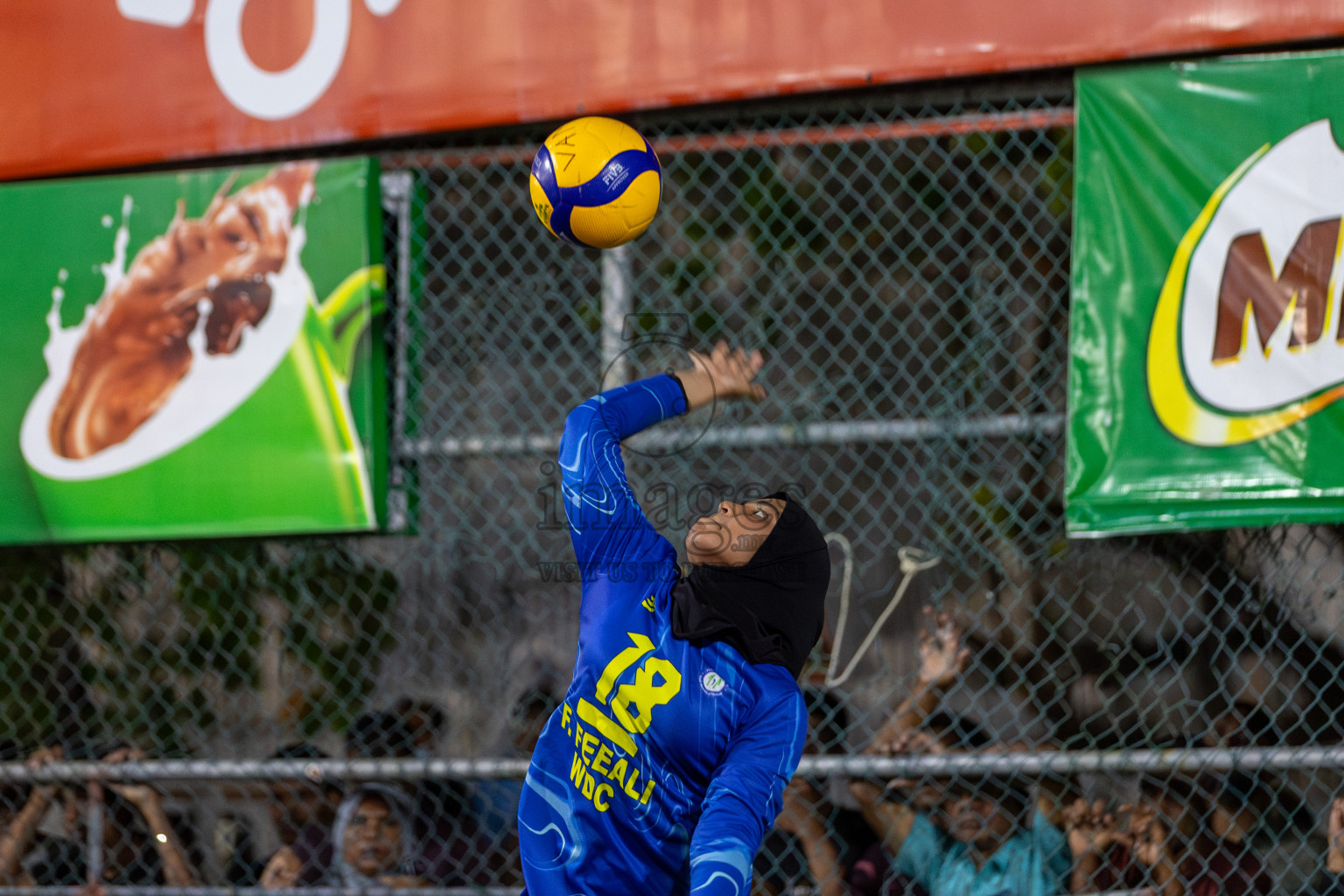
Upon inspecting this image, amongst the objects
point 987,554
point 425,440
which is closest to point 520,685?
point 425,440

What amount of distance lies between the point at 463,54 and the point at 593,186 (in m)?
1.41

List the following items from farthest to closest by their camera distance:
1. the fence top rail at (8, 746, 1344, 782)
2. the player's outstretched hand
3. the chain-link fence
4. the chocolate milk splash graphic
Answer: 1. the chocolate milk splash graphic
2. the chain-link fence
3. the fence top rail at (8, 746, 1344, 782)
4. the player's outstretched hand

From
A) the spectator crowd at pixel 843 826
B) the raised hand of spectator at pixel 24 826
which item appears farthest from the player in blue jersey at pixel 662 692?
the raised hand of spectator at pixel 24 826

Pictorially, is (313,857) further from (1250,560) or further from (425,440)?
Answer: (1250,560)

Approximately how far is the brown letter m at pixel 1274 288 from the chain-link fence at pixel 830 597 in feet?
1.87

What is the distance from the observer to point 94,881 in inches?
139

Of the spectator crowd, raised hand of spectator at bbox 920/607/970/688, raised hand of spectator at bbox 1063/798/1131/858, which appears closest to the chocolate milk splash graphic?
the spectator crowd

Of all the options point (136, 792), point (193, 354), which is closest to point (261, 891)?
point (136, 792)

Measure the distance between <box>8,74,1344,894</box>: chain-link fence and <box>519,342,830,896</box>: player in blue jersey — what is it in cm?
109

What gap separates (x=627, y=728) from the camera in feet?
7.07

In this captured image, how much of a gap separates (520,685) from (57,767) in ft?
5.17

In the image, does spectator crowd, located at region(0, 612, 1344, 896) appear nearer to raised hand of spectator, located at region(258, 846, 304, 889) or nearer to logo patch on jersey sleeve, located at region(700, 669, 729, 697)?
raised hand of spectator, located at region(258, 846, 304, 889)

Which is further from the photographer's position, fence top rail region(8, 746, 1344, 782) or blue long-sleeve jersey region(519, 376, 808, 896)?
fence top rail region(8, 746, 1344, 782)

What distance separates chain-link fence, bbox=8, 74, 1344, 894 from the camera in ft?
10.9
